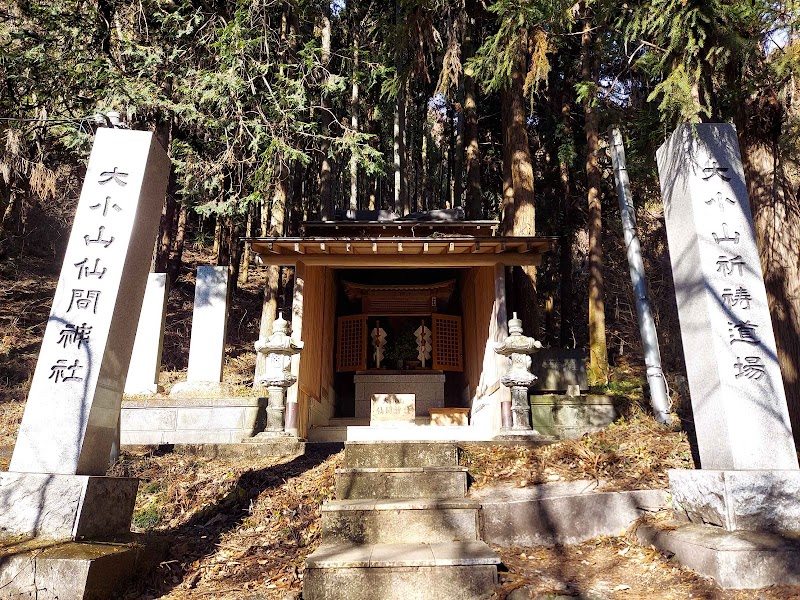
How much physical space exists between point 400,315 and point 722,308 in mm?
9438

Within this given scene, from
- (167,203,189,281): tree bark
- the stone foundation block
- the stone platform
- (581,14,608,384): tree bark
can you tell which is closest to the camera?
the stone foundation block

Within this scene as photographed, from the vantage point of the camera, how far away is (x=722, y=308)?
4.11 metres

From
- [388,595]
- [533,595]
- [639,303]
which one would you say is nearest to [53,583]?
[388,595]

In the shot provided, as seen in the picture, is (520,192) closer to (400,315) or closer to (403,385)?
(400,315)

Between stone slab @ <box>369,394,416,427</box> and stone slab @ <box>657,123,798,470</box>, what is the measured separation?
6.62 m

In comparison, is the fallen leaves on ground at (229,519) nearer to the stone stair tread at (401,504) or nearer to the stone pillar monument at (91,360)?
the stone stair tread at (401,504)

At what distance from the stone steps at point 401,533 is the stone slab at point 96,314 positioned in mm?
1910

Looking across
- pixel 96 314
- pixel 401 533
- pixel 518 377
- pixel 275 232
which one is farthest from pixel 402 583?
pixel 275 232

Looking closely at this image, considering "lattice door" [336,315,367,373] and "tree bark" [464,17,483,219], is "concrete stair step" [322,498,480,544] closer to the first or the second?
"lattice door" [336,315,367,373]

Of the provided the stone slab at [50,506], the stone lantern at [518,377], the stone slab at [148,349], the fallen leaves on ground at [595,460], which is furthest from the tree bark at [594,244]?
the stone slab at [50,506]

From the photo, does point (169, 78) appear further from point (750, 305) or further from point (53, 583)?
point (750, 305)

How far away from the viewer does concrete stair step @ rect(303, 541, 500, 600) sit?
3555mm

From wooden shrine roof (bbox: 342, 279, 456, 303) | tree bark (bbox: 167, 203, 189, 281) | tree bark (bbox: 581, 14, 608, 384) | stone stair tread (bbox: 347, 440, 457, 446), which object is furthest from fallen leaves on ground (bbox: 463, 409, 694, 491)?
tree bark (bbox: 167, 203, 189, 281)

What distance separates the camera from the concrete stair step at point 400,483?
189 inches
